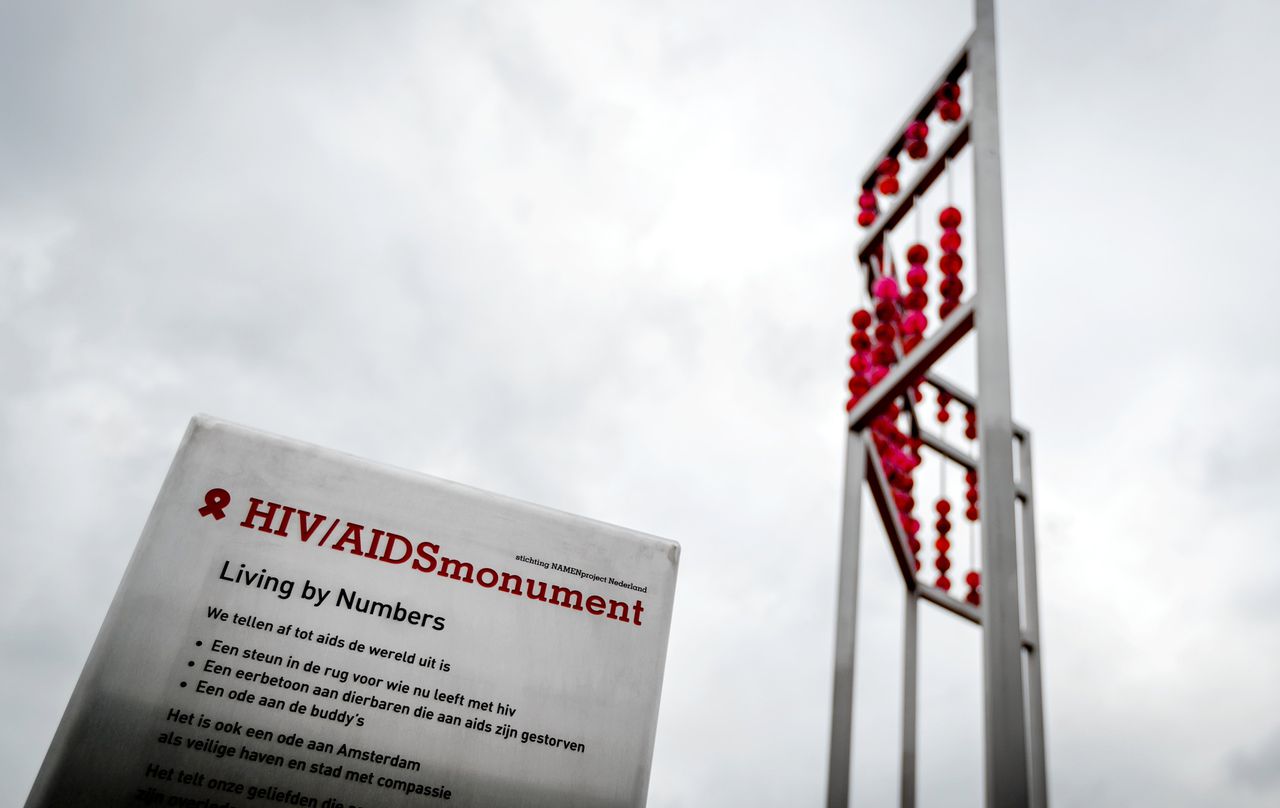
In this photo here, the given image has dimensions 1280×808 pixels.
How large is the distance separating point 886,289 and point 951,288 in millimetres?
669

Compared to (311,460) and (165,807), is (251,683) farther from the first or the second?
(311,460)

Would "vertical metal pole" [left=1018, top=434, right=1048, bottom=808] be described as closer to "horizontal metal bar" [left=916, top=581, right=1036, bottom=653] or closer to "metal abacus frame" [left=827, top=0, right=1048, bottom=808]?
"metal abacus frame" [left=827, top=0, right=1048, bottom=808]

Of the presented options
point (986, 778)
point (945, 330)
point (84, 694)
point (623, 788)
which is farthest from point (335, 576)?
point (945, 330)

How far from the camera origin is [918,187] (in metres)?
5.80

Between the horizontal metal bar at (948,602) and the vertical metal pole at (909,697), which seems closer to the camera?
the vertical metal pole at (909,697)

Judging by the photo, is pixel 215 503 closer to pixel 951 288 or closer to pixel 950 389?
pixel 951 288

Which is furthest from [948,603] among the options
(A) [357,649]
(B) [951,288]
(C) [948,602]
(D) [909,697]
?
(A) [357,649]

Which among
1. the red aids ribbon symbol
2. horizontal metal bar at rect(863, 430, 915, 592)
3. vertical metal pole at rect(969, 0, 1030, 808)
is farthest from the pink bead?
the red aids ribbon symbol

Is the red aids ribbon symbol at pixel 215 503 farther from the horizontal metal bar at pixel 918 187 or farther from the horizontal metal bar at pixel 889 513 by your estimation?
the horizontal metal bar at pixel 918 187

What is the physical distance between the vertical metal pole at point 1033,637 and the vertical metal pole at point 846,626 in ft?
12.3

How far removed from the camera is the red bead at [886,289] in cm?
583

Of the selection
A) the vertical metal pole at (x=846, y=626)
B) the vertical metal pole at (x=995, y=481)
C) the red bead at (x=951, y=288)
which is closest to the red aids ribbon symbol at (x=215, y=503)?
the vertical metal pole at (x=995, y=481)

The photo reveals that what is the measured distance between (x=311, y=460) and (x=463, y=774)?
2.96 feet

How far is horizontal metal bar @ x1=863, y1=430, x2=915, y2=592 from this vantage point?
Answer: 5.83m
